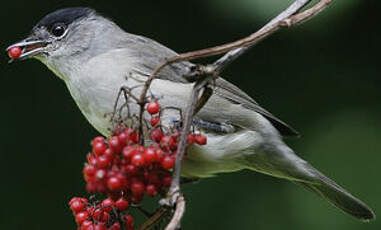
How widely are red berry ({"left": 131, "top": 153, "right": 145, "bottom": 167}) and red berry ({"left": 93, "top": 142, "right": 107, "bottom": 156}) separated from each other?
12 centimetres

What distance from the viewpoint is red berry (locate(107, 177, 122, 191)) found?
6.97ft

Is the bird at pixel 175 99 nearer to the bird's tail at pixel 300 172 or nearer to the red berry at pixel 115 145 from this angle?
the bird's tail at pixel 300 172

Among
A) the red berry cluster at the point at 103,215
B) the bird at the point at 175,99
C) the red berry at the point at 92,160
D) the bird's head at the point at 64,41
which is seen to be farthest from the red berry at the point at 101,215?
the bird's head at the point at 64,41

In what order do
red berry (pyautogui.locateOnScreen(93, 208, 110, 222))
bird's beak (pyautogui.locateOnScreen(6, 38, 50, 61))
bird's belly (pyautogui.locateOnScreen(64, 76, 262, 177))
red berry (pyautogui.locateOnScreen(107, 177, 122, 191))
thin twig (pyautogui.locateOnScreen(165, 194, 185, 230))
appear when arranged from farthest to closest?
1. bird's beak (pyautogui.locateOnScreen(6, 38, 50, 61))
2. bird's belly (pyautogui.locateOnScreen(64, 76, 262, 177))
3. red berry (pyautogui.locateOnScreen(93, 208, 110, 222))
4. red berry (pyautogui.locateOnScreen(107, 177, 122, 191))
5. thin twig (pyautogui.locateOnScreen(165, 194, 185, 230))

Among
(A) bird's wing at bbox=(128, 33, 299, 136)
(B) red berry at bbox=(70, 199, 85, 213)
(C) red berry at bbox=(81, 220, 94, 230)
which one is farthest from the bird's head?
(C) red berry at bbox=(81, 220, 94, 230)

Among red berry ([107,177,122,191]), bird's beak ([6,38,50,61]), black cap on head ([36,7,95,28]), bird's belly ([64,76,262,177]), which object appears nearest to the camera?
red berry ([107,177,122,191])

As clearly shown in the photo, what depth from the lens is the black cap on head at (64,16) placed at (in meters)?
3.97

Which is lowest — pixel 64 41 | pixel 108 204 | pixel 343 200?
pixel 343 200

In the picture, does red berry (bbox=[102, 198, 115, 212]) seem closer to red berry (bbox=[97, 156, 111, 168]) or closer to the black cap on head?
Answer: red berry (bbox=[97, 156, 111, 168])

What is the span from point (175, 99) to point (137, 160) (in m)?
1.31

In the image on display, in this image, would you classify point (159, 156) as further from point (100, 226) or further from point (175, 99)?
point (175, 99)

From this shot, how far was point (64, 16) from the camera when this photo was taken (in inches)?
162

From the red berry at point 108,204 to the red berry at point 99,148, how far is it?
0.85 ft

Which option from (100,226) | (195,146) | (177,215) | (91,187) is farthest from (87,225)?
(195,146)
